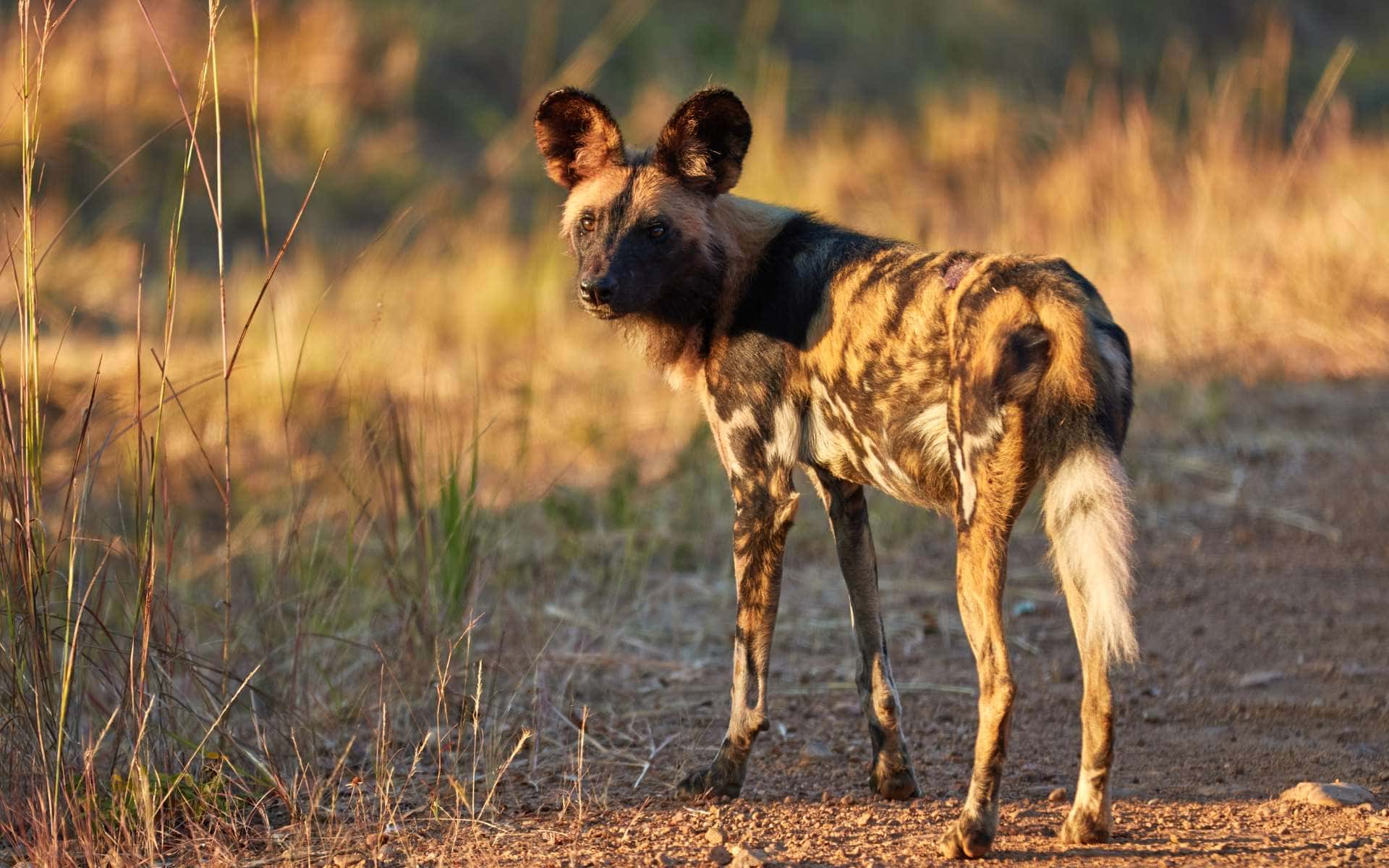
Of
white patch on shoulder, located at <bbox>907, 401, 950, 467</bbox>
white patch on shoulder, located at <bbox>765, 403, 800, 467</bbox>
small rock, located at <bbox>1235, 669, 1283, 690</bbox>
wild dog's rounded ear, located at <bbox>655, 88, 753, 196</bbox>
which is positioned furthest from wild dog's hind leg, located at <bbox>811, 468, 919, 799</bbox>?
small rock, located at <bbox>1235, 669, 1283, 690</bbox>

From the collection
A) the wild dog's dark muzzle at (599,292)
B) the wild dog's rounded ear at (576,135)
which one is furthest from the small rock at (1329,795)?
the wild dog's rounded ear at (576,135)

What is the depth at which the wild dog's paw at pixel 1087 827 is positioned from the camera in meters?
2.91

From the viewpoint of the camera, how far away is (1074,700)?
4090 millimetres

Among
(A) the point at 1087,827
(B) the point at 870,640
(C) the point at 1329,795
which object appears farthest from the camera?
(B) the point at 870,640

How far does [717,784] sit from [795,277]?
1181 mm

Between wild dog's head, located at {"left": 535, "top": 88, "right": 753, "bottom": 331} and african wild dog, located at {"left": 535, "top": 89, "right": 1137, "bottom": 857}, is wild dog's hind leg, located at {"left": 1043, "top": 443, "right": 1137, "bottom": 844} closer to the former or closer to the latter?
african wild dog, located at {"left": 535, "top": 89, "right": 1137, "bottom": 857}

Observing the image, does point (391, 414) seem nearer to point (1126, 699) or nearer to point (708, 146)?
point (708, 146)

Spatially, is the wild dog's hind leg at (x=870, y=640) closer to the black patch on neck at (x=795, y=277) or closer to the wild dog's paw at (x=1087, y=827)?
the black patch on neck at (x=795, y=277)

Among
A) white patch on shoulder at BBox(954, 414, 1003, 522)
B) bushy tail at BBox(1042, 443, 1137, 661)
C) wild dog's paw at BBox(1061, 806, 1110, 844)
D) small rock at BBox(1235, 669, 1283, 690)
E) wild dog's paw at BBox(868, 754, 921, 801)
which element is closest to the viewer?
bushy tail at BBox(1042, 443, 1137, 661)

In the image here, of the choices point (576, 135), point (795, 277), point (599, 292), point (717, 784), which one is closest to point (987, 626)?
point (717, 784)

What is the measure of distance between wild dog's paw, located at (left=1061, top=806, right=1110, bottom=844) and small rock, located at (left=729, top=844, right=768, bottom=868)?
2.03ft

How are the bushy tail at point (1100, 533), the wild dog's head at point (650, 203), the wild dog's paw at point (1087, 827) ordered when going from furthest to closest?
the wild dog's head at point (650, 203)
the wild dog's paw at point (1087, 827)
the bushy tail at point (1100, 533)

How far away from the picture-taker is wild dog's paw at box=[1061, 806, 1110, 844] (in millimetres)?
2906

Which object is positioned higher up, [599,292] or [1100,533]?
[599,292]
